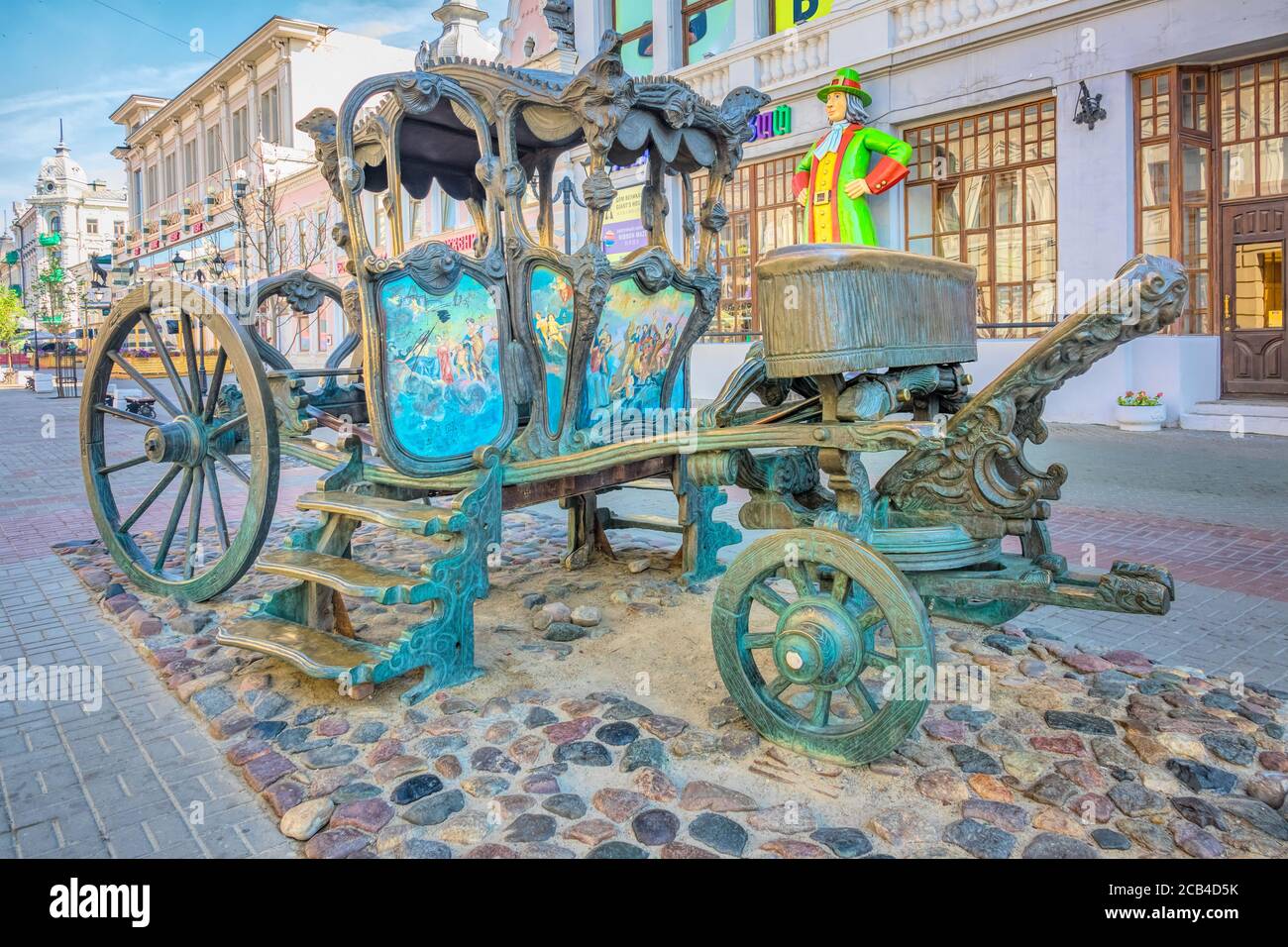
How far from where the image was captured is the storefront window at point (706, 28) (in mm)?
14742

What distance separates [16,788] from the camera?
9.37 feet

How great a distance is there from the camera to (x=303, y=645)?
3.52 m

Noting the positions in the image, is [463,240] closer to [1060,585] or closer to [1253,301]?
[1253,301]

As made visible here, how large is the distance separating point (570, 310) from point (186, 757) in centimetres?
221

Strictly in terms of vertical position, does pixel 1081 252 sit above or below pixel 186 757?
above

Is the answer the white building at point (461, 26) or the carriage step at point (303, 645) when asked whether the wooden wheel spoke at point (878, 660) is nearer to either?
the carriage step at point (303, 645)

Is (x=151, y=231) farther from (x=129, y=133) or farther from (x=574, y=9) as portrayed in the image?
(x=574, y=9)

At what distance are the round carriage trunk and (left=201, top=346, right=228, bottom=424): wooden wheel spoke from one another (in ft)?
8.58

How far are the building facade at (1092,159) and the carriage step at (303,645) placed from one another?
884 centimetres

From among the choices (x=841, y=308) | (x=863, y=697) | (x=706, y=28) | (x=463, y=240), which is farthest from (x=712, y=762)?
(x=463, y=240)

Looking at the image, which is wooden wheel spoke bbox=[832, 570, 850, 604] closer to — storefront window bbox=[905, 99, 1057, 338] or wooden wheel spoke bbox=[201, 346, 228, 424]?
wooden wheel spoke bbox=[201, 346, 228, 424]

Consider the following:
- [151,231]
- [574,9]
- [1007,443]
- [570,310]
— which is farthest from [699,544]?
[151,231]

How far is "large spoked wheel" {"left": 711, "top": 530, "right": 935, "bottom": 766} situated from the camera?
8.53ft

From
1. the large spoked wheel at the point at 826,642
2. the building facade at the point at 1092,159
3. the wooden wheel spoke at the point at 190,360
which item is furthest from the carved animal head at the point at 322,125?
the building facade at the point at 1092,159
